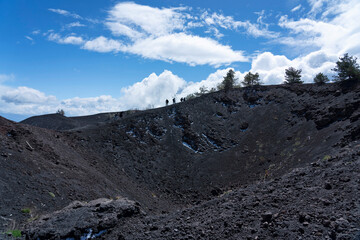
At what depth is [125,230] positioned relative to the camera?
7.51 metres

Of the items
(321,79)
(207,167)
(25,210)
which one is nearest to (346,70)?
(321,79)

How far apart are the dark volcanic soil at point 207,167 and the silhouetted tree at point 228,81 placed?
2.85m

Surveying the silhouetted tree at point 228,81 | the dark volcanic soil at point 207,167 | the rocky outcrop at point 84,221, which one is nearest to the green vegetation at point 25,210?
the dark volcanic soil at point 207,167

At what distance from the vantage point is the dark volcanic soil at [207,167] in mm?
6855

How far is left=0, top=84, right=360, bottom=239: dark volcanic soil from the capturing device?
22.5ft

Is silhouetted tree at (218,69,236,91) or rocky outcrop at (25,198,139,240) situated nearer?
rocky outcrop at (25,198,139,240)

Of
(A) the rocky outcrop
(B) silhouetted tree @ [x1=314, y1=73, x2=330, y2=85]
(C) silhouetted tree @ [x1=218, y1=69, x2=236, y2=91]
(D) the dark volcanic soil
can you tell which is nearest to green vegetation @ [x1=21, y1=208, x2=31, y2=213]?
(D) the dark volcanic soil

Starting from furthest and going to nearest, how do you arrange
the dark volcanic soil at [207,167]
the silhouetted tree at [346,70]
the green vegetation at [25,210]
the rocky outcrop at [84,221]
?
the silhouetted tree at [346,70] → the green vegetation at [25,210] → the rocky outcrop at [84,221] → the dark volcanic soil at [207,167]

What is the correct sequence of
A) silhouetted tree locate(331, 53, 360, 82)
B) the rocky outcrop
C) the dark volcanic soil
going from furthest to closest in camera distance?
silhouetted tree locate(331, 53, 360, 82) → the rocky outcrop → the dark volcanic soil

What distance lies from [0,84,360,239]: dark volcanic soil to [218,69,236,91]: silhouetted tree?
2.85m

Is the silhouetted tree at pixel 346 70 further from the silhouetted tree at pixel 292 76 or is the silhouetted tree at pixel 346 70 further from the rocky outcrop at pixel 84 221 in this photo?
the rocky outcrop at pixel 84 221

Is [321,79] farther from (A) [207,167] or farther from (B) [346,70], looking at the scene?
(A) [207,167]

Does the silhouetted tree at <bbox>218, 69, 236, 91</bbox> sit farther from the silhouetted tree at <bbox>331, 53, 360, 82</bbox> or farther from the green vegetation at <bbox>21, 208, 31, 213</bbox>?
the green vegetation at <bbox>21, 208, 31, 213</bbox>

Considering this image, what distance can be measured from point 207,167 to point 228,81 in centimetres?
2215
